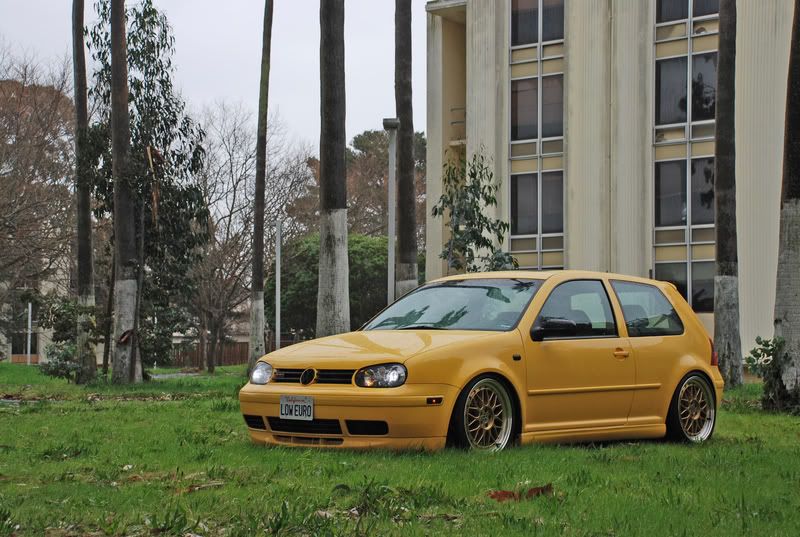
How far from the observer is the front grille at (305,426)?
9344 mm

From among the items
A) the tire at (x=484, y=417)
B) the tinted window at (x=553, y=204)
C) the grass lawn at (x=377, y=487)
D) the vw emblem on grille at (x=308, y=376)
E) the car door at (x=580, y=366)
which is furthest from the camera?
the tinted window at (x=553, y=204)

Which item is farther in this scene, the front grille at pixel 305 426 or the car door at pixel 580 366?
the car door at pixel 580 366

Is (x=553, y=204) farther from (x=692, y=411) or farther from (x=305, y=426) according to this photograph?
(x=305, y=426)

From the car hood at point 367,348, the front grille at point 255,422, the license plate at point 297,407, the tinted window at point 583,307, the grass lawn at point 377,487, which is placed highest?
the tinted window at point 583,307

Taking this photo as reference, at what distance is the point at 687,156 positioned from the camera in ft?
117

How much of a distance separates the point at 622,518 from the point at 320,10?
14.2 metres

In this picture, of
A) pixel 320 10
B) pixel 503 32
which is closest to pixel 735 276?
pixel 320 10

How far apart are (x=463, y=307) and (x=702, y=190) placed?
2609 centimetres

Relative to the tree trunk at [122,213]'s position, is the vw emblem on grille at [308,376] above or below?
below

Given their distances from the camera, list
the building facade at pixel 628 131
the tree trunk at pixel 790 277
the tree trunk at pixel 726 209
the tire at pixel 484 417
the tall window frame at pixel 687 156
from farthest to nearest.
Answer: the tall window frame at pixel 687 156
the building facade at pixel 628 131
the tree trunk at pixel 726 209
the tree trunk at pixel 790 277
the tire at pixel 484 417

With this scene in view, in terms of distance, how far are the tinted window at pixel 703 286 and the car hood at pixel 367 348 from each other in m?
26.1

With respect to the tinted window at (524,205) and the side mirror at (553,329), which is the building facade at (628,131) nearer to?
the tinted window at (524,205)

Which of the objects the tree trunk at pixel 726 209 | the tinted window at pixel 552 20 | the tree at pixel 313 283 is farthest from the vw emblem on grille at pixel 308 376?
the tree at pixel 313 283

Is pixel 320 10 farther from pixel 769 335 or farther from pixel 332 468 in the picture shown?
pixel 769 335
